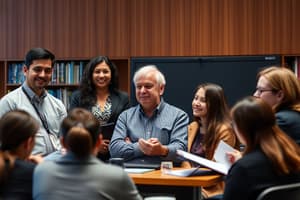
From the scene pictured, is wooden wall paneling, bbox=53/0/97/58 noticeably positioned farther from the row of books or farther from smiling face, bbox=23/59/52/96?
smiling face, bbox=23/59/52/96

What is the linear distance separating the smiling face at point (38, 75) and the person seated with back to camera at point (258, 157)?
181 cm

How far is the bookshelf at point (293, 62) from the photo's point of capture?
17.6 feet

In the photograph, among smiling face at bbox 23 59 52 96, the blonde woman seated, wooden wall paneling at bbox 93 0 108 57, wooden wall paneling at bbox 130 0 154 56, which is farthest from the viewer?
wooden wall paneling at bbox 93 0 108 57

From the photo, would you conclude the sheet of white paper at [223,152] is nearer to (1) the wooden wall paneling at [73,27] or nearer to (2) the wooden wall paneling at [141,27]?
(2) the wooden wall paneling at [141,27]

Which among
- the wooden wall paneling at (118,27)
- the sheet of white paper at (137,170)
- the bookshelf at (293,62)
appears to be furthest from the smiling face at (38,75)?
the bookshelf at (293,62)

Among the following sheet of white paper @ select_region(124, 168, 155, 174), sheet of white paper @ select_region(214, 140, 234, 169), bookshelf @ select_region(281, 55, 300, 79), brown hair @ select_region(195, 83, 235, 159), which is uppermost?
bookshelf @ select_region(281, 55, 300, 79)

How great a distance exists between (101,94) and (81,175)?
2255 millimetres

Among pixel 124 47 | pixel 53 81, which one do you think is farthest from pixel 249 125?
pixel 53 81

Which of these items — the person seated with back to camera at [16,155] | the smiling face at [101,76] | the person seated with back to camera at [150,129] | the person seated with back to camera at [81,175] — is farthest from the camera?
the smiling face at [101,76]

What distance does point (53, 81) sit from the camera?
5.95 meters

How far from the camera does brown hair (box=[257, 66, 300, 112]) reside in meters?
2.71

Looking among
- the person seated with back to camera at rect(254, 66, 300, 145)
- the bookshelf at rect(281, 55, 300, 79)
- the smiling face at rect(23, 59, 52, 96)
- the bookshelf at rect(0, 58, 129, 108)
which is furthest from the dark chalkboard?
the person seated with back to camera at rect(254, 66, 300, 145)

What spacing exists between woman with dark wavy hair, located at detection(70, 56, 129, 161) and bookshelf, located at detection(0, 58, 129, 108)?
1.71m

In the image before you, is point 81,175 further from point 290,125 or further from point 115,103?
point 115,103
